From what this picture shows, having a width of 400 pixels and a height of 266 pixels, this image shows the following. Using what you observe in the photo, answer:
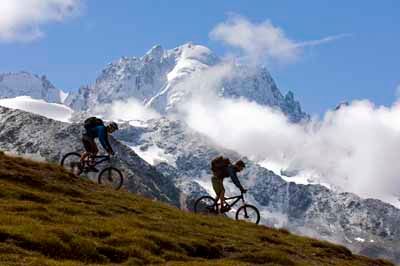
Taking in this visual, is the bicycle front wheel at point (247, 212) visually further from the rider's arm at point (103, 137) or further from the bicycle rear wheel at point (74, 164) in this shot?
the bicycle rear wheel at point (74, 164)

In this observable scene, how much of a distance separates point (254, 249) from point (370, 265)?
8.94 m

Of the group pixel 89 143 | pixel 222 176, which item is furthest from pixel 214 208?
pixel 89 143

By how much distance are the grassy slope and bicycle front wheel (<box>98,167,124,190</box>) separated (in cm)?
95

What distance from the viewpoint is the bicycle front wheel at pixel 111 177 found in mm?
47881

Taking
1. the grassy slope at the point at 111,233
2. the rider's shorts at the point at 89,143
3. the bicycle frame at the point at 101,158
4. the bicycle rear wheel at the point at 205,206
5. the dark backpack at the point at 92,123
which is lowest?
the grassy slope at the point at 111,233

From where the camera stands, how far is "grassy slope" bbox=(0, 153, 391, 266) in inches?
1115

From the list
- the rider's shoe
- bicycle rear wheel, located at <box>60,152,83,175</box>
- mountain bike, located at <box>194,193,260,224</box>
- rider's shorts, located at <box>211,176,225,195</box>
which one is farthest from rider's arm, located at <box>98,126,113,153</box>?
the rider's shoe

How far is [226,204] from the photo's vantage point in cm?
4888

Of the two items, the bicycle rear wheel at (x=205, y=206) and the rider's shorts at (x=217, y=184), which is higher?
the rider's shorts at (x=217, y=184)

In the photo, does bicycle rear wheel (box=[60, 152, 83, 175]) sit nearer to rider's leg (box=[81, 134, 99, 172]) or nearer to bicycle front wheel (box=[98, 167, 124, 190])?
rider's leg (box=[81, 134, 99, 172])

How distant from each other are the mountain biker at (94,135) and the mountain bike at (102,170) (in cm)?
28

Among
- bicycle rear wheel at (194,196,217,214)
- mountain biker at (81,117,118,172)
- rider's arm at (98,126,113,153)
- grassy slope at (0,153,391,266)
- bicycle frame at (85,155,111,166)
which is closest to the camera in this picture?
grassy slope at (0,153,391,266)

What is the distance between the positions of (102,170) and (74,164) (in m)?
1.89

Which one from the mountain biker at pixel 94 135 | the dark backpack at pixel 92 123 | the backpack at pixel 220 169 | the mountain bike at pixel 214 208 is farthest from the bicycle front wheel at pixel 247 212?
the dark backpack at pixel 92 123
